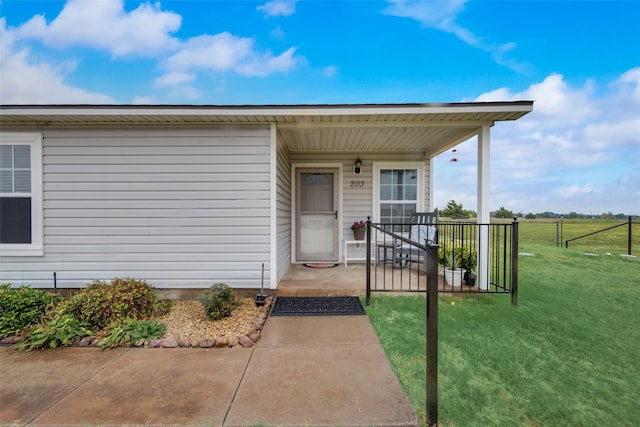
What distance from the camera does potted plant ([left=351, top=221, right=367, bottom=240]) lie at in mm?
5438

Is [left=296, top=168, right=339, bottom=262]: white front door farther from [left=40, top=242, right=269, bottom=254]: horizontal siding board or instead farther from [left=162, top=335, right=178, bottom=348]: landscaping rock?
[left=162, top=335, right=178, bottom=348]: landscaping rock

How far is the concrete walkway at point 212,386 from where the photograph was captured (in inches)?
61.1

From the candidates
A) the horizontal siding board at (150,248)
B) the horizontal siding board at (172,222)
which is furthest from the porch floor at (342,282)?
the horizontal siding board at (172,222)

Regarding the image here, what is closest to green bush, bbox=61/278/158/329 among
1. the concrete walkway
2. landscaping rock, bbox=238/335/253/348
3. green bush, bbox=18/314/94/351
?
green bush, bbox=18/314/94/351

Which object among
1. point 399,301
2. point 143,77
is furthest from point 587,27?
point 143,77

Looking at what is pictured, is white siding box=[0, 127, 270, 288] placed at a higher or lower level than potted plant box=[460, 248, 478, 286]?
higher

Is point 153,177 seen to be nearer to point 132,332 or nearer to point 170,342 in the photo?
point 132,332

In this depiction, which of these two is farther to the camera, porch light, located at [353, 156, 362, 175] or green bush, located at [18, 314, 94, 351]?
porch light, located at [353, 156, 362, 175]

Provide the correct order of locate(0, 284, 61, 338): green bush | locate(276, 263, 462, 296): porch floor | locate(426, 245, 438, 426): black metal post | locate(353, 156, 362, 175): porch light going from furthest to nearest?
locate(353, 156, 362, 175): porch light
locate(276, 263, 462, 296): porch floor
locate(0, 284, 61, 338): green bush
locate(426, 245, 438, 426): black metal post

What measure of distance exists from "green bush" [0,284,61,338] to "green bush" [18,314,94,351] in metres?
0.19

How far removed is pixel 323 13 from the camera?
266 inches

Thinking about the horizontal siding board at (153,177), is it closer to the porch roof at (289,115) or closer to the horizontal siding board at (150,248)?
the porch roof at (289,115)

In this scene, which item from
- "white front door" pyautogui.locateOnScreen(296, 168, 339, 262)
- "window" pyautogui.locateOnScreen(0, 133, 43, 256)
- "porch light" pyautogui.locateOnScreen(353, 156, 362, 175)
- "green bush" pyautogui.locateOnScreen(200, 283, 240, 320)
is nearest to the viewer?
"green bush" pyautogui.locateOnScreen(200, 283, 240, 320)

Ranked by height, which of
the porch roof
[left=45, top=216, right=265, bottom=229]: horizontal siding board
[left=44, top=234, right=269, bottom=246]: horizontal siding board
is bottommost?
[left=44, top=234, right=269, bottom=246]: horizontal siding board
